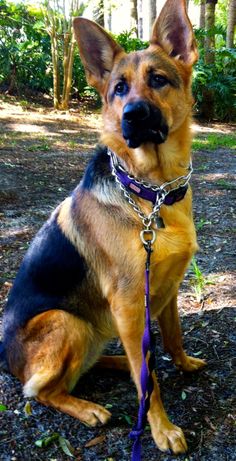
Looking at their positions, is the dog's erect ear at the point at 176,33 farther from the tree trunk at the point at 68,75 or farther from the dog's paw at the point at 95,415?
the tree trunk at the point at 68,75

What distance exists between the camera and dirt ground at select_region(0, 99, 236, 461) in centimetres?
257

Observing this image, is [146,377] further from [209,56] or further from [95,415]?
[209,56]

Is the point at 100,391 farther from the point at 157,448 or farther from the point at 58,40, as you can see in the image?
the point at 58,40

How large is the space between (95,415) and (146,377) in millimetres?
587

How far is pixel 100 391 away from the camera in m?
3.09

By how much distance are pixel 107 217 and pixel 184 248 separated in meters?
0.48

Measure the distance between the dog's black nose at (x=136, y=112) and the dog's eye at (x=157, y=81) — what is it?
0.32 metres

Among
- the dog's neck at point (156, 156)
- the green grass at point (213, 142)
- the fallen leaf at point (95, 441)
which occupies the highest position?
the dog's neck at point (156, 156)

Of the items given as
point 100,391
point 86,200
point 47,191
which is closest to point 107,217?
point 86,200

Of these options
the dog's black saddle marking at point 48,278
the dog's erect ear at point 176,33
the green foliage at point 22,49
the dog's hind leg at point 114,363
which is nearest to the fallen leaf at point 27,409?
the dog's black saddle marking at point 48,278

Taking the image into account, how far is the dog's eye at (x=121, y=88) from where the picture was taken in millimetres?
2784

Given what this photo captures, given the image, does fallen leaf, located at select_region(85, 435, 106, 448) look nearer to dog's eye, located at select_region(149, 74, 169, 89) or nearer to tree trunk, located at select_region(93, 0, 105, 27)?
dog's eye, located at select_region(149, 74, 169, 89)

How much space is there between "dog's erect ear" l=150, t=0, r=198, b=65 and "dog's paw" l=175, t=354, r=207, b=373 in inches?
76.5

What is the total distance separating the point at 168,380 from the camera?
10.2 ft
